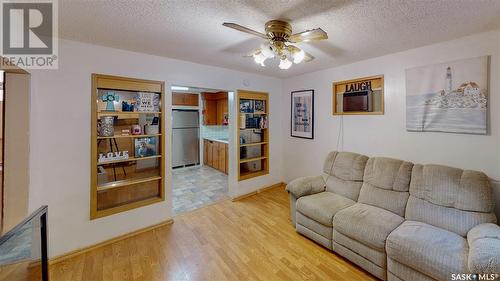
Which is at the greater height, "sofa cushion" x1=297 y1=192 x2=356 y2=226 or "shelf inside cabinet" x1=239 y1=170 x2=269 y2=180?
"shelf inside cabinet" x1=239 y1=170 x2=269 y2=180

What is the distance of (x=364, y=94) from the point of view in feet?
10.1

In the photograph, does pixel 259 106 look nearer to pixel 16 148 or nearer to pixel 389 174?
pixel 389 174

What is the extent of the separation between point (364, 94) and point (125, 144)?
338 centimetres

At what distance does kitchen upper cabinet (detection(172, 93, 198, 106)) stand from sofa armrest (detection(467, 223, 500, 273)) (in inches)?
226

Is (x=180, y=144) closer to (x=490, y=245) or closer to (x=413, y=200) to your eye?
(x=413, y=200)

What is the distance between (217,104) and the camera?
6266 mm

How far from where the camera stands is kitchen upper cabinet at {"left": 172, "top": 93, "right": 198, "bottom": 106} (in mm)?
5660

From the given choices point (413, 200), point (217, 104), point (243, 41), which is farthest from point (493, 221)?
point (217, 104)

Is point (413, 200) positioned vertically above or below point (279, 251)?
above

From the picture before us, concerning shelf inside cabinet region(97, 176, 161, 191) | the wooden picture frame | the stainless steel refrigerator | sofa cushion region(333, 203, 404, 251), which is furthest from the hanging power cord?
the stainless steel refrigerator

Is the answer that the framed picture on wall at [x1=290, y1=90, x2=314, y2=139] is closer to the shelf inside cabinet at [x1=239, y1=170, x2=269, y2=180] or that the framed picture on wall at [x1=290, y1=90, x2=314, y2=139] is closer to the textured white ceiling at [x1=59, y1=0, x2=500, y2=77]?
the shelf inside cabinet at [x1=239, y1=170, x2=269, y2=180]

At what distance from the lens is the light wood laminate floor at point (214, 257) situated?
201cm

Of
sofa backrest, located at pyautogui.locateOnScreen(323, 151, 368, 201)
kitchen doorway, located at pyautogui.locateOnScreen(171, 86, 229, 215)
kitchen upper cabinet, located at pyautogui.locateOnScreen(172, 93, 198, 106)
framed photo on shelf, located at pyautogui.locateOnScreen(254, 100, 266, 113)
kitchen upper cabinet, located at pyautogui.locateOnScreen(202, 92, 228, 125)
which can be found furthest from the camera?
kitchen upper cabinet, located at pyautogui.locateOnScreen(202, 92, 228, 125)

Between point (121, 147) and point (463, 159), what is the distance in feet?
13.0
